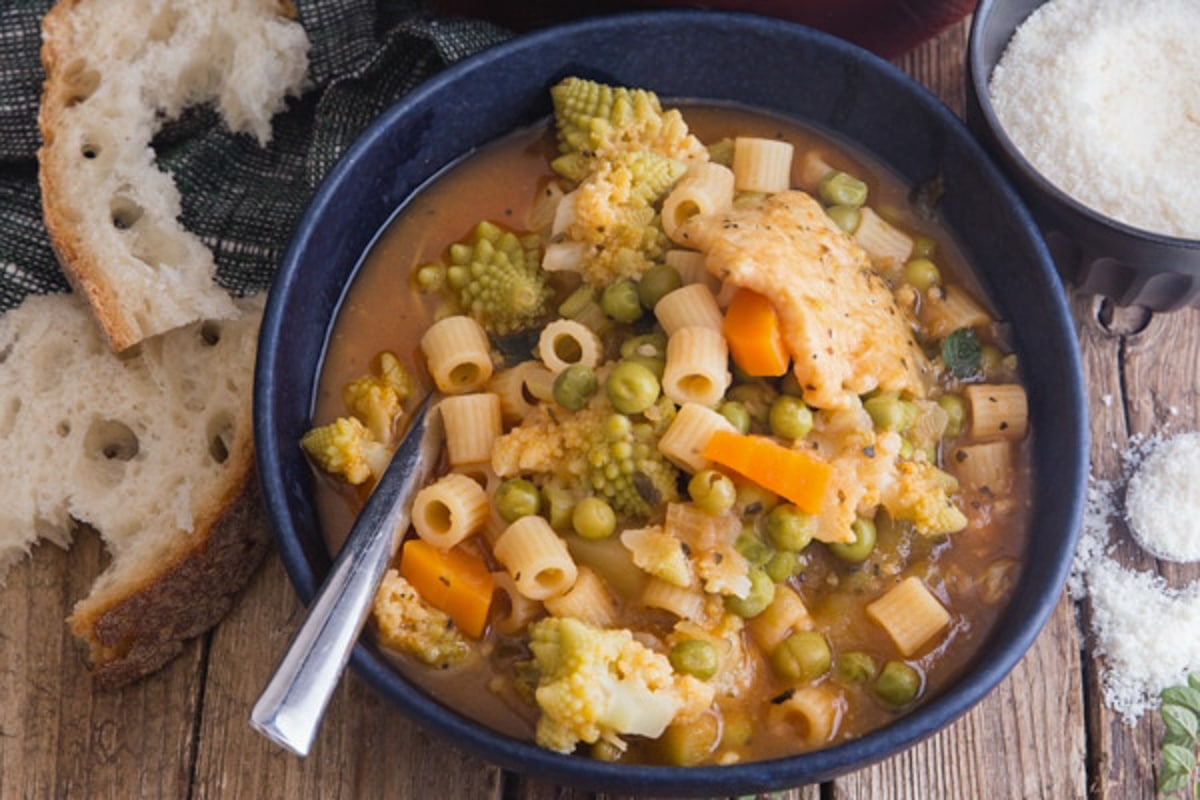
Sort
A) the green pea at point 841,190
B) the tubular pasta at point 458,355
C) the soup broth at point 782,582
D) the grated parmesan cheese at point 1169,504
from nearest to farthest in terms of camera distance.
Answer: the soup broth at point 782,582, the tubular pasta at point 458,355, the green pea at point 841,190, the grated parmesan cheese at point 1169,504

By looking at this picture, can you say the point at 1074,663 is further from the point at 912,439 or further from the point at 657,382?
the point at 657,382

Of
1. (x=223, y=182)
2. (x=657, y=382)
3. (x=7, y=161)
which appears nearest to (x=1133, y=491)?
(x=657, y=382)

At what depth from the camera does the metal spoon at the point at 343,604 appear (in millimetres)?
2801

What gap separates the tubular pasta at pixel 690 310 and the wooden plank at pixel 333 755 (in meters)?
1.22

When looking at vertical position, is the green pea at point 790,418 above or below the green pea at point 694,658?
above

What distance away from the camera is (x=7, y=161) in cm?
431

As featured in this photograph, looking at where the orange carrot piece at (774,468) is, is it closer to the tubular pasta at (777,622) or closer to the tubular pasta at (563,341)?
the tubular pasta at (777,622)

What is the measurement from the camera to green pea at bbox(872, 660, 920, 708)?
3.25 metres

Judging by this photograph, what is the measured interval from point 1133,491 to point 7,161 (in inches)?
134

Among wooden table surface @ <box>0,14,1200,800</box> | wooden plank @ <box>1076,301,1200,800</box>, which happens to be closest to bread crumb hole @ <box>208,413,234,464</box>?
wooden table surface @ <box>0,14,1200,800</box>

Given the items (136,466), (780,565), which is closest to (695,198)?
(780,565)

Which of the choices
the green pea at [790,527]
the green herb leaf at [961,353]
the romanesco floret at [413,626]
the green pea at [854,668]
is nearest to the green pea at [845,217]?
the green herb leaf at [961,353]

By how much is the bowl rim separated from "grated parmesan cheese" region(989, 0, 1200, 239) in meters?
0.08

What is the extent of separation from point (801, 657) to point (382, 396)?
118 cm
